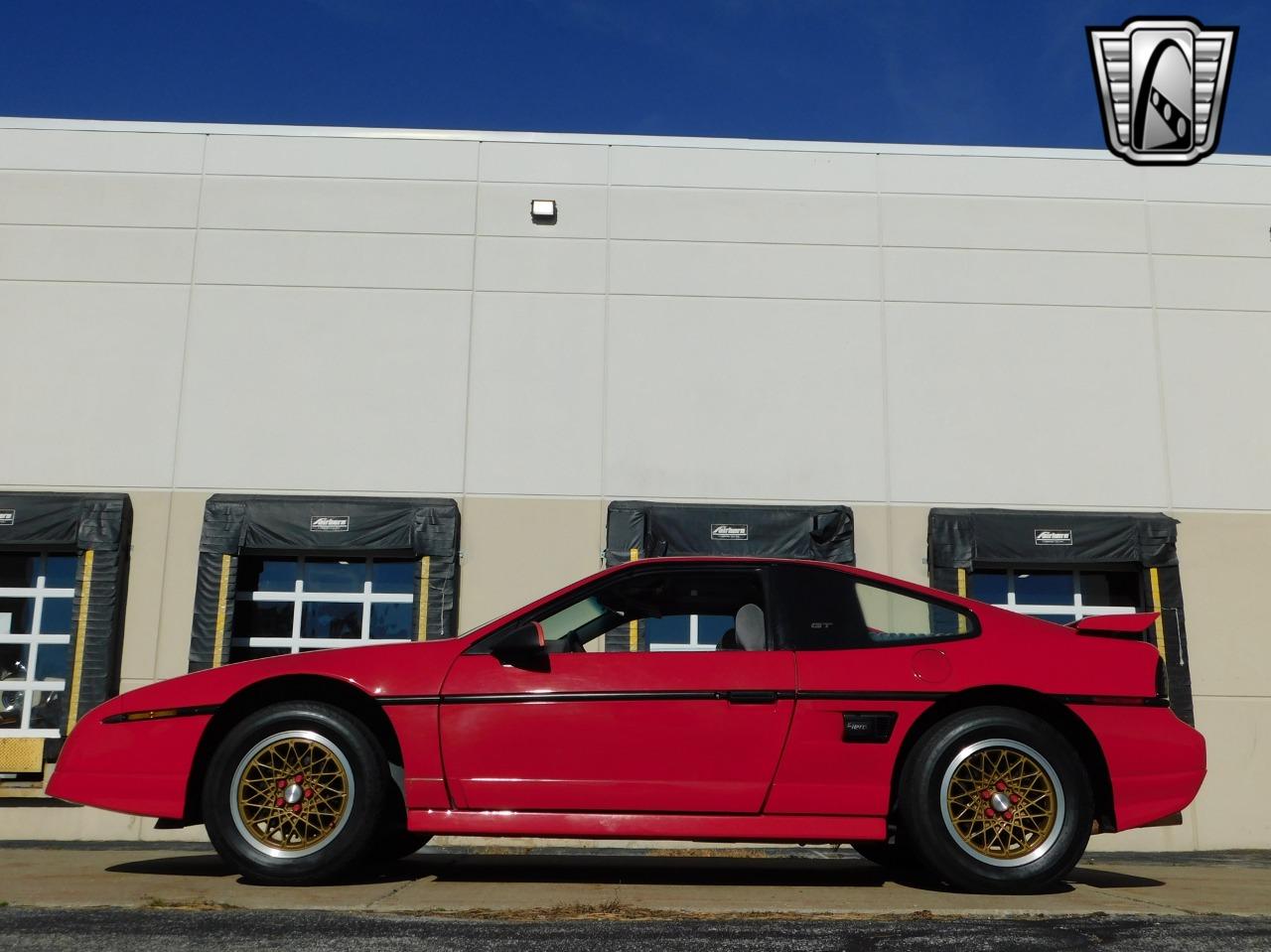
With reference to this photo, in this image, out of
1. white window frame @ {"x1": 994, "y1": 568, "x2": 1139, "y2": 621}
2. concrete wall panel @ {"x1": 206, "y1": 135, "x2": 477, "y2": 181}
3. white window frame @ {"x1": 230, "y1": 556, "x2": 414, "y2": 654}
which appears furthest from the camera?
concrete wall panel @ {"x1": 206, "y1": 135, "x2": 477, "y2": 181}

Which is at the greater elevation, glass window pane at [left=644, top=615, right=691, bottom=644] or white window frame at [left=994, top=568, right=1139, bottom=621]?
white window frame at [left=994, top=568, right=1139, bottom=621]

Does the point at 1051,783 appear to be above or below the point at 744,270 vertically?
below

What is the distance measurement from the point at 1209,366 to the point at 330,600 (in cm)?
814

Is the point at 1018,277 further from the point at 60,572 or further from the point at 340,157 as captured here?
the point at 60,572

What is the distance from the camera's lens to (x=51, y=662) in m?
10.0

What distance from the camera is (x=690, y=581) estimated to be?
5.27m

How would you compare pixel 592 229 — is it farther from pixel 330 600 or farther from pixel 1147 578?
pixel 1147 578

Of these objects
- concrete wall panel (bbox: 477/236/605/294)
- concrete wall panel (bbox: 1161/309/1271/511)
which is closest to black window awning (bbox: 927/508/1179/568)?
concrete wall panel (bbox: 1161/309/1271/511)

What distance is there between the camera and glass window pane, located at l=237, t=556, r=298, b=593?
10.3 m

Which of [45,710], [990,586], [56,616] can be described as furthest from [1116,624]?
[56,616]

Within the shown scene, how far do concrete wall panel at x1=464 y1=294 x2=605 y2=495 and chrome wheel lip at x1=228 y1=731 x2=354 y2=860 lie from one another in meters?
5.66

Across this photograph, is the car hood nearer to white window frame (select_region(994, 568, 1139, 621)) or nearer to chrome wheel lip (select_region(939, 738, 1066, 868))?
chrome wheel lip (select_region(939, 738, 1066, 868))

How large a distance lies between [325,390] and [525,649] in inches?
255

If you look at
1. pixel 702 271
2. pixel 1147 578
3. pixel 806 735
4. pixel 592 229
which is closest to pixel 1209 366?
pixel 1147 578
